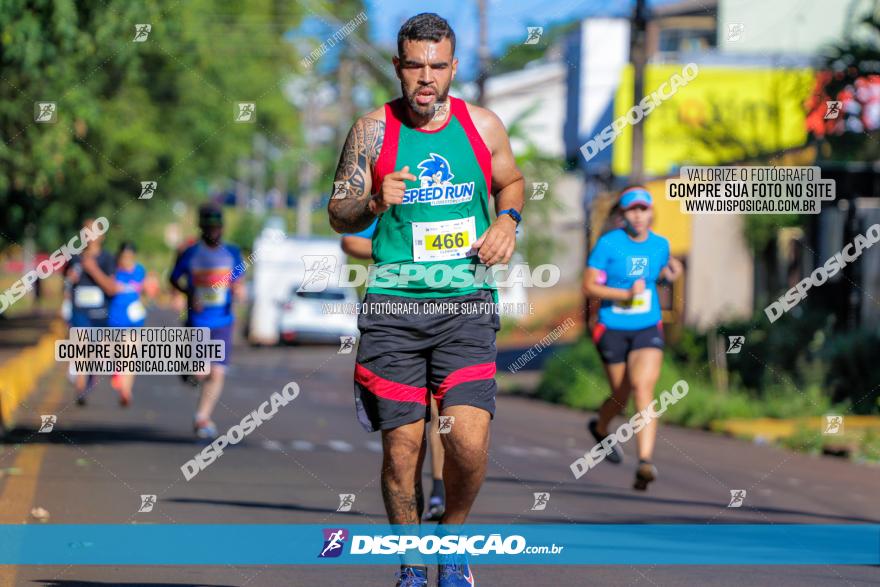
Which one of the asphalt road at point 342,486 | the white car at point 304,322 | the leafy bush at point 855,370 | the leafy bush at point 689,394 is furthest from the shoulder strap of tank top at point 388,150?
the white car at point 304,322

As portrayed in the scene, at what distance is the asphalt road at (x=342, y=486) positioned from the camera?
22.8 ft

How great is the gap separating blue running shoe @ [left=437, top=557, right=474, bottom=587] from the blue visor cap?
5012 mm

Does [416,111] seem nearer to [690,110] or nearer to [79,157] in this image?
[79,157]

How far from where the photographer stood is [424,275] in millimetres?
5754

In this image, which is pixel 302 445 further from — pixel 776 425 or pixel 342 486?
pixel 776 425

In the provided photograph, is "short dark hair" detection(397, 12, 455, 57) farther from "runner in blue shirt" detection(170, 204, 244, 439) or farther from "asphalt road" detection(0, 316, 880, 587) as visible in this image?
"runner in blue shirt" detection(170, 204, 244, 439)

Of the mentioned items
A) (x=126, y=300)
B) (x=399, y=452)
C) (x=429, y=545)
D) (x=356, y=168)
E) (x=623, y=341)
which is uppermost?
(x=356, y=168)

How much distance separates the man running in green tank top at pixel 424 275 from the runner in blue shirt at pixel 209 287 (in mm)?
7266

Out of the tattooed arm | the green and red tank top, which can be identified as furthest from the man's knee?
the tattooed arm

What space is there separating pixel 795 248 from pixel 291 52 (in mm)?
27004

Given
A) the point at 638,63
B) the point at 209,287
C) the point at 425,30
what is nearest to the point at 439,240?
the point at 425,30

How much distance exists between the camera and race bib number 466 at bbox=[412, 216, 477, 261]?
5734 millimetres

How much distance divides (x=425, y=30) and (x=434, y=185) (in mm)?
567

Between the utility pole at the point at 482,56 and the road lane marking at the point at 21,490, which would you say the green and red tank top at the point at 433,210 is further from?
the utility pole at the point at 482,56
